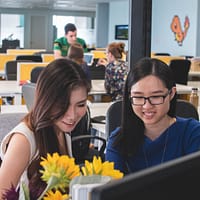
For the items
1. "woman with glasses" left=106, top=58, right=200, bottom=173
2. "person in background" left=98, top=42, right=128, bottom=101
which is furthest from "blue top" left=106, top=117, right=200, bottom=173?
"person in background" left=98, top=42, right=128, bottom=101

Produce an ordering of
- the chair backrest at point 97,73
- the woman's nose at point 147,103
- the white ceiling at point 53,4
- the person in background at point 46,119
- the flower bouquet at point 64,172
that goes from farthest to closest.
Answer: the white ceiling at point 53,4 < the chair backrest at point 97,73 < the woman's nose at point 147,103 < the person in background at point 46,119 < the flower bouquet at point 64,172

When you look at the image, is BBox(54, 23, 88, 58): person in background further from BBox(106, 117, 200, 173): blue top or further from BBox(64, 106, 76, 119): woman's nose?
BBox(64, 106, 76, 119): woman's nose

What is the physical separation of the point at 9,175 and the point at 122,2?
14266mm

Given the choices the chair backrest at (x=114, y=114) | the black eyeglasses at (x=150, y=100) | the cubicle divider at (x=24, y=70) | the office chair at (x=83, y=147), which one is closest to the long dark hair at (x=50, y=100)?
the black eyeglasses at (x=150, y=100)

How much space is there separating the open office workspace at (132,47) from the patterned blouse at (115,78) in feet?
0.37

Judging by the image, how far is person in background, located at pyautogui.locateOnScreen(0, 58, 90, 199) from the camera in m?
1.45

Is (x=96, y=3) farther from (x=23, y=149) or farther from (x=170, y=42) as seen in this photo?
(x=23, y=149)

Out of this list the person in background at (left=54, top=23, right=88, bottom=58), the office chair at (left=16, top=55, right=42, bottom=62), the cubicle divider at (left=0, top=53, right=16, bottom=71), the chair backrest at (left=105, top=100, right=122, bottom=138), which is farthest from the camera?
the cubicle divider at (left=0, top=53, right=16, bottom=71)

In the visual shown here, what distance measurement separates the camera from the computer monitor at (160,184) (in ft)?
1.46

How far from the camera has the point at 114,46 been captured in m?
5.21

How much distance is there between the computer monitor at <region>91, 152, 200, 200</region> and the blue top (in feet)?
4.01

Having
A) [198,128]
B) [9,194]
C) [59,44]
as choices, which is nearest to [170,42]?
[59,44]

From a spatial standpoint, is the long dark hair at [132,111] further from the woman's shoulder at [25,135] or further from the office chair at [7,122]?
the office chair at [7,122]

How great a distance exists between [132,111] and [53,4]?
15.7 metres
